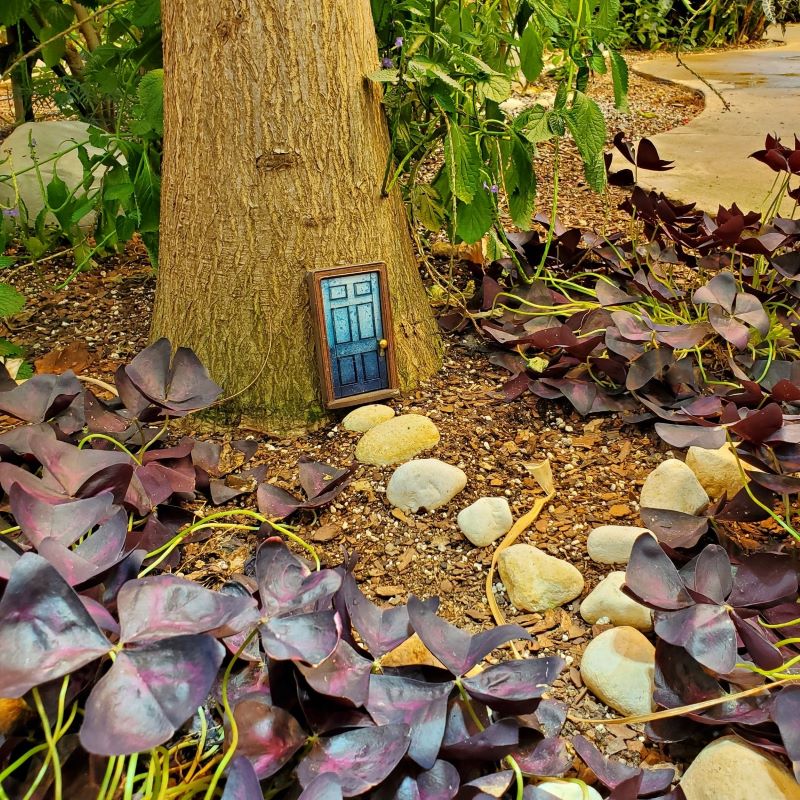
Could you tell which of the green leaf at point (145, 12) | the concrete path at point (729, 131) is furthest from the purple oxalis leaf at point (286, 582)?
the concrete path at point (729, 131)

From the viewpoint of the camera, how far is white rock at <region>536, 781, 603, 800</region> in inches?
33.3

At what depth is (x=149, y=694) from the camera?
64 cm

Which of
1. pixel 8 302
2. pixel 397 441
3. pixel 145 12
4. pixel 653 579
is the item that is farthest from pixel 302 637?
pixel 145 12

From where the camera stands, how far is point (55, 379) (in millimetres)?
1322

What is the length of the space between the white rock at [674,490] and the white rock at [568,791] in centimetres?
55

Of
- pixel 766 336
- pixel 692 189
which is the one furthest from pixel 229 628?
pixel 692 189

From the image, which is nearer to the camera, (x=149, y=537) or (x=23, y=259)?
(x=149, y=537)

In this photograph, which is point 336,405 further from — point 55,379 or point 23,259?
point 23,259

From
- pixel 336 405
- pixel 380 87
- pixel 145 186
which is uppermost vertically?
pixel 380 87

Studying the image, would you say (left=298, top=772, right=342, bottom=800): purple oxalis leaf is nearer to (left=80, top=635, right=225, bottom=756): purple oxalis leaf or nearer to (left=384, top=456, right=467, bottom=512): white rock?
(left=80, top=635, right=225, bottom=756): purple oxalis leaf

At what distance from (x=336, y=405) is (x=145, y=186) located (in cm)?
74

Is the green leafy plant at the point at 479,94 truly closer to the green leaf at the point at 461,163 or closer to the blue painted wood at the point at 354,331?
the green leaf at the point at 461,163

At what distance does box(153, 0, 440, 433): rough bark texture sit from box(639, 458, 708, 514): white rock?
0.67 metres

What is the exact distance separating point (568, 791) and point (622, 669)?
22cm
